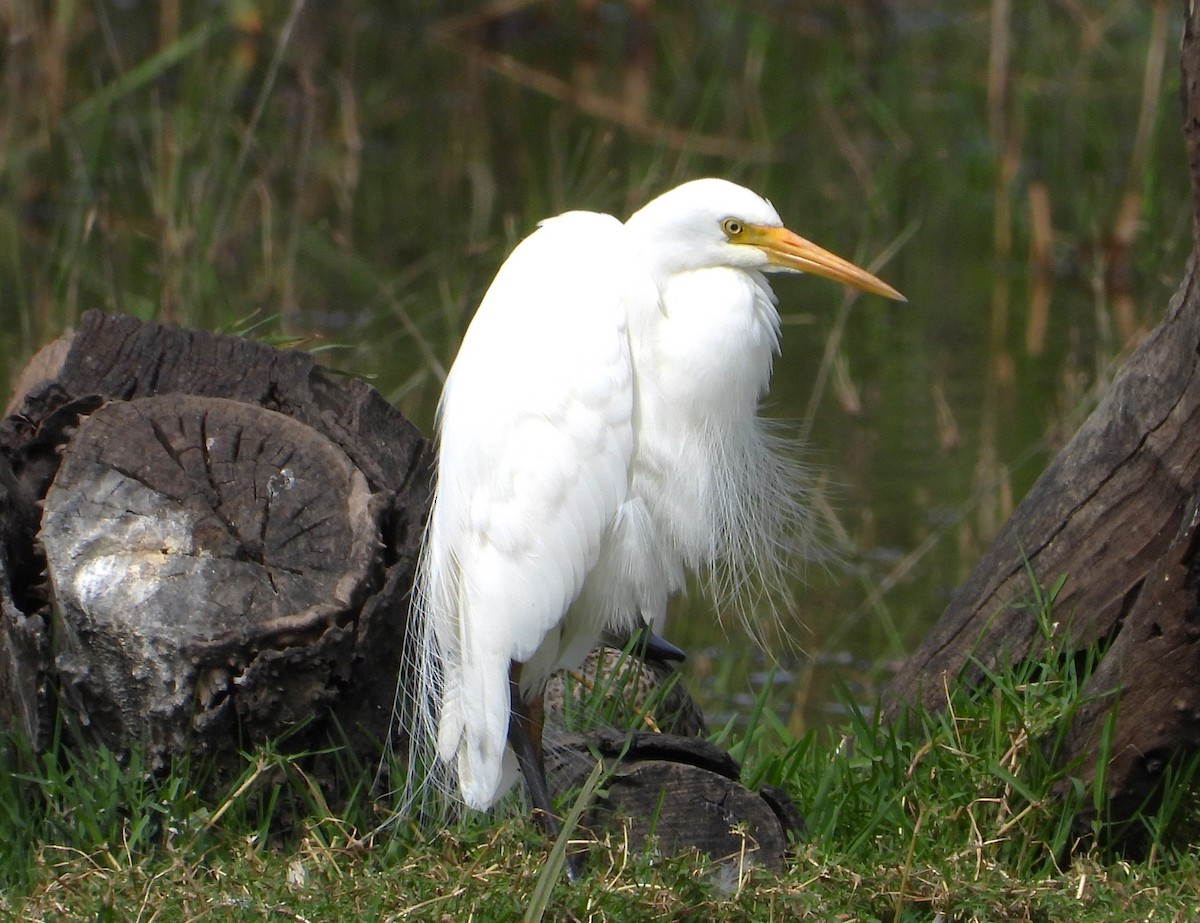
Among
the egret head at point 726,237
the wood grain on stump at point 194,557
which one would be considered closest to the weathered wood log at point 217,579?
the wood grain on stump at point 194,557

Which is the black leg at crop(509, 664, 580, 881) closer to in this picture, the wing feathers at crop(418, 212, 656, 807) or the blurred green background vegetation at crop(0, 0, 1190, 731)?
the wing feathers at crop(418, 212, 656, 807)

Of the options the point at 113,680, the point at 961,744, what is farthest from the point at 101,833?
the point at 961,744

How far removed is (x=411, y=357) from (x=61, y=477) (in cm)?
371

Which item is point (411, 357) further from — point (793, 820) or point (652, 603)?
point (793, 820)

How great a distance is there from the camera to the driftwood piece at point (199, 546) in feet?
9.31

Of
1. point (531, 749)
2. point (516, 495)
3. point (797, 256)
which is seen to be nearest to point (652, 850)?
point (531, 749)

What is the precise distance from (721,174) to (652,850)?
5531mm

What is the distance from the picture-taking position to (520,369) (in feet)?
10.3

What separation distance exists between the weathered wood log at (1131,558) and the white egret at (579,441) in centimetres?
53

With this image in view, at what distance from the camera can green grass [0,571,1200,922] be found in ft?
8.56

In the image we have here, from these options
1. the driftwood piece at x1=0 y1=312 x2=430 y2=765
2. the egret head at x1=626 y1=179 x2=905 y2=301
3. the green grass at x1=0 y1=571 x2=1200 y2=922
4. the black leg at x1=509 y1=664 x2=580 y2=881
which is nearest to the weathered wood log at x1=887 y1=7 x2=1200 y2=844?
the green grass at x1=0 y1=571 x2=1200 y2=922

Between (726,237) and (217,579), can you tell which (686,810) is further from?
(726,237)

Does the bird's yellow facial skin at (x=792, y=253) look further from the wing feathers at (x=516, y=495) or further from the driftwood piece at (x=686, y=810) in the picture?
the driftwood piece at (x=686, y=810)

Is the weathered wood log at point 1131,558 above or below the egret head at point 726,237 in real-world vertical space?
below
